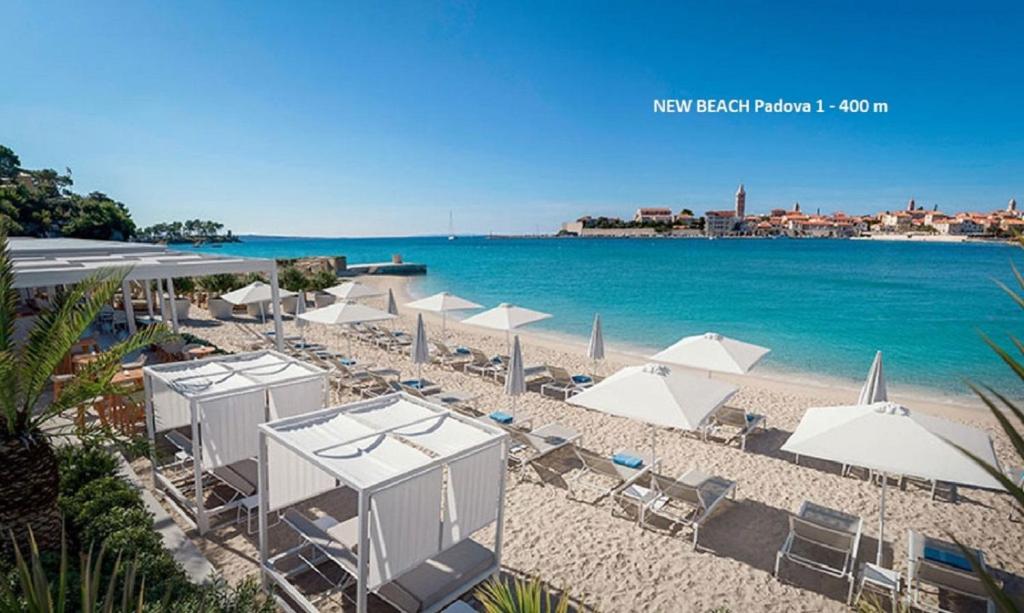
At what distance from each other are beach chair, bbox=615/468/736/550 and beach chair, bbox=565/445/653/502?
163 millimetres

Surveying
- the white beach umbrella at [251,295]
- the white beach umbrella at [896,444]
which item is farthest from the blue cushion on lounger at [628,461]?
the white beach umbrella at [251,295]

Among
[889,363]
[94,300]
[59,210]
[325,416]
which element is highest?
[59,210]

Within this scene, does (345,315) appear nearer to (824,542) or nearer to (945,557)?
(824,542)

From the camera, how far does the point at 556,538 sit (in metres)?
5.80

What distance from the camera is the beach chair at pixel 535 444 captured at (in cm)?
738

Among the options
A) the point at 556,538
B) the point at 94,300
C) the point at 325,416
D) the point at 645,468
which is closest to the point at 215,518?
the point at 325,416

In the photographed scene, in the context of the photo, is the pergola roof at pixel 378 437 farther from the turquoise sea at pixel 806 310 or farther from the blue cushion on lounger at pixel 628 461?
the turquoise sea at pixel 806 310

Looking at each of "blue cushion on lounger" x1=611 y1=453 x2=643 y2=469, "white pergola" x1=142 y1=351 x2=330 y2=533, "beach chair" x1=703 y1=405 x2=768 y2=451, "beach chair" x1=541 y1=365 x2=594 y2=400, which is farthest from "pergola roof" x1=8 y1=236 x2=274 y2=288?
"beach chair" x1=703 y1=405 x2=768 y2=451

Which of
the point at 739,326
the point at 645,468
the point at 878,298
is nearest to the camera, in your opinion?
the point at 645,468

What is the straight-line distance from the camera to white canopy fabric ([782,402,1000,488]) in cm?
461

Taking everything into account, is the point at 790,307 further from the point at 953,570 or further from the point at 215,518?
the point at 215,518

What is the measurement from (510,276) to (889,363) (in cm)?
3725

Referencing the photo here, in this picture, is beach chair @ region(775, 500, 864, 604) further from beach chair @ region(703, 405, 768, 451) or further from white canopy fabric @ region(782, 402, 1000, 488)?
beach chair @ region(703, 405, 768, 451)

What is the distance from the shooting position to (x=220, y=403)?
5.75m
